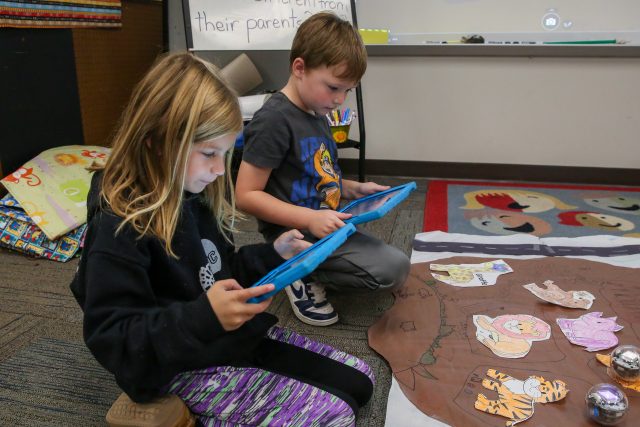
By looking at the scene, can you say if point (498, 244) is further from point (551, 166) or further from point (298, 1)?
point (298, 1)

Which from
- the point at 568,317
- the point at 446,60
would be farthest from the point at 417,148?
the point at 568,317

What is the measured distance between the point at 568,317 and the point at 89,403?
1.01m

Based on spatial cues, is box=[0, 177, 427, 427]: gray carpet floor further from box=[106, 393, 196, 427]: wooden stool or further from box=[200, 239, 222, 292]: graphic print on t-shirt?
box=[200, 239, 222, 292]: graphic print on t-shirt

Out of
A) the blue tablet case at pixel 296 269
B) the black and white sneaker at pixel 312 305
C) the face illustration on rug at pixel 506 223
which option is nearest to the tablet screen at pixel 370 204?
the black and white sneaker at pixel 312 305

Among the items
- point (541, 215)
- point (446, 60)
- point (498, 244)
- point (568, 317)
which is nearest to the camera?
point (568, 317)

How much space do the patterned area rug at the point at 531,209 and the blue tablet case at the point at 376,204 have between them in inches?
24.2

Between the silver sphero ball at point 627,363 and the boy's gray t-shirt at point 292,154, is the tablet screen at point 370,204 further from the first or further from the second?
the silver sphero ball at point 627,363

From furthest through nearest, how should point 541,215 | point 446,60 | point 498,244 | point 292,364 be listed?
1. point 446,60
2. point 541,215
3. point 498,244
4. point 292,364

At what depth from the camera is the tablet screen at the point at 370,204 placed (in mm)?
1119

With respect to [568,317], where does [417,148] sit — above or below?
above

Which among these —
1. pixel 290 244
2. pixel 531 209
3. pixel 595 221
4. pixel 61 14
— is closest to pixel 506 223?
pixel 531 209

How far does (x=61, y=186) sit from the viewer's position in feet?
5.39

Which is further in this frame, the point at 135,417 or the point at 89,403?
the point at 89,403

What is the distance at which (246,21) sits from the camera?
1871mm
